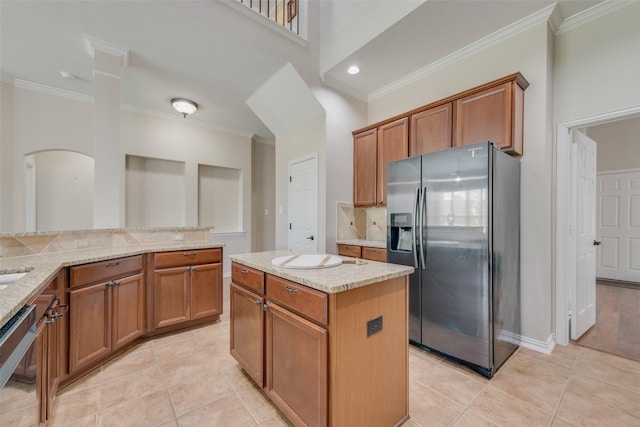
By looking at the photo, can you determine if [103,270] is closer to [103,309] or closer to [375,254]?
[103,309]

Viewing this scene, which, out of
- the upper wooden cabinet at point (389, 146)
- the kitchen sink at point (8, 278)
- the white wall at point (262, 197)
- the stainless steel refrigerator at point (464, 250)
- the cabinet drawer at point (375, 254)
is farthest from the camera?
the white wall at point (262, 197)

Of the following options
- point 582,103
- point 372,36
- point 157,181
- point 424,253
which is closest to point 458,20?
point 372,36

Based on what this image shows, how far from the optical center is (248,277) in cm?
187

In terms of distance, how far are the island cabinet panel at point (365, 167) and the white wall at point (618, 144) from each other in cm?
409

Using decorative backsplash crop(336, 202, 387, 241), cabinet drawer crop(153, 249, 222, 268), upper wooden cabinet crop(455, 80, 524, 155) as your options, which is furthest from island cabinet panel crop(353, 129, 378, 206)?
cabinet drawer crop(153, 249, 222, 268)

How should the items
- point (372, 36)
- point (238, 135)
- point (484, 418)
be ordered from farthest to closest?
point (238, 135), point (372, 36), point (484, 418)

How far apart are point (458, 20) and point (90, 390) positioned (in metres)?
4.23

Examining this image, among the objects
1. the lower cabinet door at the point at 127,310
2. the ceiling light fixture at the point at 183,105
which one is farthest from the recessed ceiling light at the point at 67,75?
the lower cabinet door at the point at 127,310

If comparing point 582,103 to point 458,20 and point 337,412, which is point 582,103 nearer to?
point 458,20

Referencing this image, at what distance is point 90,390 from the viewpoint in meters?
1.87

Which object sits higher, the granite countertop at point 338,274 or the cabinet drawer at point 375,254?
the granite countertop at point 338,274

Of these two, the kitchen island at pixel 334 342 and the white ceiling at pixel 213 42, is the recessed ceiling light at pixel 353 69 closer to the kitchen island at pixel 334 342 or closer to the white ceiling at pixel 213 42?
the white ceiling at pixel 213 42

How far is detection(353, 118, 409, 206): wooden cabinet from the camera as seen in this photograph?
323cm

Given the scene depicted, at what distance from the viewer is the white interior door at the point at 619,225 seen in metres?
4.72
